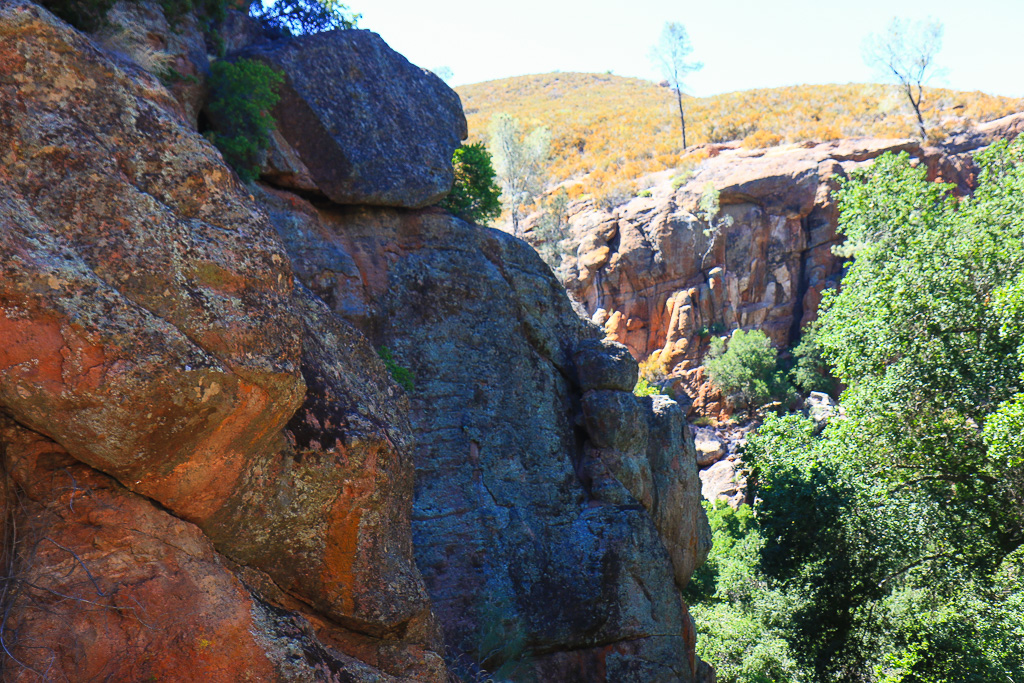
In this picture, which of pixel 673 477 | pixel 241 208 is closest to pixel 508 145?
pixel 673 477

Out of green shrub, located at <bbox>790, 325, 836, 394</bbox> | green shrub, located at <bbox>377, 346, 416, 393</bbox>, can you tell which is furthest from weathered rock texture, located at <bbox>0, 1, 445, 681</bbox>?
green shrub, located at <bbox>790, 325, 836, 394</bbox>

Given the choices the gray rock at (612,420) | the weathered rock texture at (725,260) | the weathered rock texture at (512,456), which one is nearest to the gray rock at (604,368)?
the weathered rock texture at (512,456)

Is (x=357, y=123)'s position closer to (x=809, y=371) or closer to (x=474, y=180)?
(x=474, y=180)

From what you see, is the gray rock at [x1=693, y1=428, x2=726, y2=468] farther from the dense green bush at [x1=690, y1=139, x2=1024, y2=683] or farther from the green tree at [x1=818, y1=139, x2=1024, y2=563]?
the green tree at [x1=818, y1=139, x2=1024, y2=563]

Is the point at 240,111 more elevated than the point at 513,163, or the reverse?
the point at 240,111

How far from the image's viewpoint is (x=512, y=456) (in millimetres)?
10844

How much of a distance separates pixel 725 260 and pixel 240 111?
34268mm

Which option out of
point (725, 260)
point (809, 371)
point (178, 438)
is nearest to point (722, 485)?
point (809, 371)

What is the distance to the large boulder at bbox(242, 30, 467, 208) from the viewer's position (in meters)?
11.1

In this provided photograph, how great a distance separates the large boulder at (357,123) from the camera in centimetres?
1115

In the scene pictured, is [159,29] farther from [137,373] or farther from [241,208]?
[137,373]

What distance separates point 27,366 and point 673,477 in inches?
437

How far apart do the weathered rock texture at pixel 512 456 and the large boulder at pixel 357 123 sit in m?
0.46

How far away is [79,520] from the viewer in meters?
4.58
